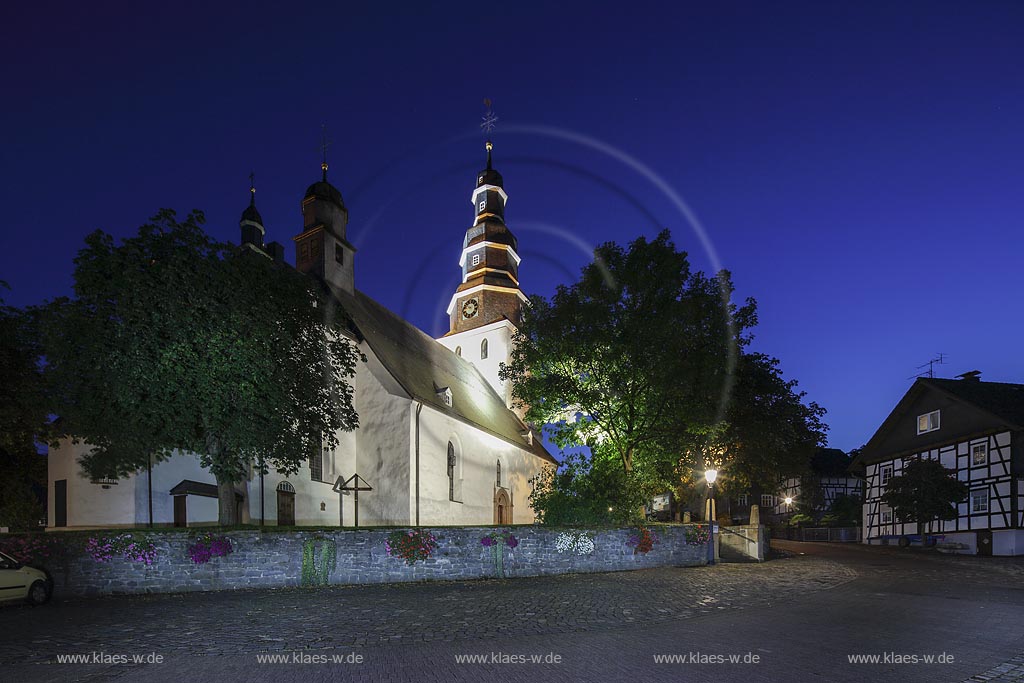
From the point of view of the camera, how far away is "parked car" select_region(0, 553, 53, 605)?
14086 mm

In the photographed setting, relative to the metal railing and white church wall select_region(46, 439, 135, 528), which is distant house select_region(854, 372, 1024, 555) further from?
white church wall select_region(46, 439, 135, 528)

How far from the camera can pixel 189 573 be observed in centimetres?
1647

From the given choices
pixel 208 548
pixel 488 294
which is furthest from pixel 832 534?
pixel 208 548

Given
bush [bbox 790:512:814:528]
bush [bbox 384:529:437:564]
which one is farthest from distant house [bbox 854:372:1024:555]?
bush [bbox 384:529:437:564]

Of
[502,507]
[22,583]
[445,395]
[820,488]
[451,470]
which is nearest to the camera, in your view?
[22,583]

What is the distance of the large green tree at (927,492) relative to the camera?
3431 cm

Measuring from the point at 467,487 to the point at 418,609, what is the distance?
2204cm

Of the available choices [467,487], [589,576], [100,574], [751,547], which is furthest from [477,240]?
[100,574]

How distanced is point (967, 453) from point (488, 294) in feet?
95.5

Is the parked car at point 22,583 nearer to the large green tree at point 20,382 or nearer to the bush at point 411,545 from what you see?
the bush at point 411,545

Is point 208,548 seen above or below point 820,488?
above

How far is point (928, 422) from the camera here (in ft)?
126

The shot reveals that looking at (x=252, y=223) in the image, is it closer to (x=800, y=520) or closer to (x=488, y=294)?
(x=488, y=294)

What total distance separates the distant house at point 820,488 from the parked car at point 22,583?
198ft
